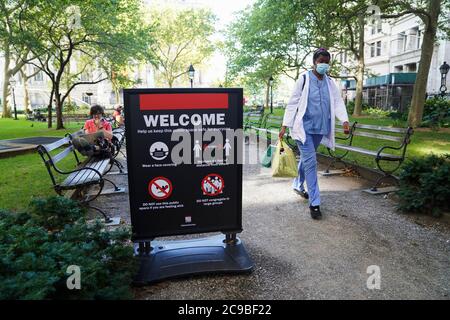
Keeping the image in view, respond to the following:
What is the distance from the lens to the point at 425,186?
15.6ft

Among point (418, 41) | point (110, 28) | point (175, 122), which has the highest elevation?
point (418, 41)

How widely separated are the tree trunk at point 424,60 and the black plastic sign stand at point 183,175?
48.9 feet

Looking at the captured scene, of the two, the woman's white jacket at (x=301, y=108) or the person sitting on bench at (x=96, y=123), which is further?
the person sitting on bench at (x=96, y=123)

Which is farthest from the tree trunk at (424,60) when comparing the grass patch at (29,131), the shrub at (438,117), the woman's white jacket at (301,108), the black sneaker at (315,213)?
the grass patch at (29,131)

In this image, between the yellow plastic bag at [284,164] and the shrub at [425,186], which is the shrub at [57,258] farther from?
the shrub at [425,186]

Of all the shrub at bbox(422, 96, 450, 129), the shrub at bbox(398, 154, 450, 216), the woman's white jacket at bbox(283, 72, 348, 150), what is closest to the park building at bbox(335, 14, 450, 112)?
the shrub at bbox(422, 96, 450, 129)

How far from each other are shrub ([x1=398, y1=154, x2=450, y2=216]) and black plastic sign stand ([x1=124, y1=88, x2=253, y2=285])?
2720 millimetres

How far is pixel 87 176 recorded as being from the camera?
4.99 m

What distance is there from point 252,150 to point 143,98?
8754mm

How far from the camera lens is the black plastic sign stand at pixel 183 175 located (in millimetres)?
3145

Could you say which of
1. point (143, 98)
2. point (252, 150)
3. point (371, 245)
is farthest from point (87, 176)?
point (252, 150)

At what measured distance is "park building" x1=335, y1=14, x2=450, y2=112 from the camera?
34.6 meters

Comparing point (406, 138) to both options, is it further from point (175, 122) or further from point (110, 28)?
point (110, 28)

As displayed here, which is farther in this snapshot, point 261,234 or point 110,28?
point 110,28
